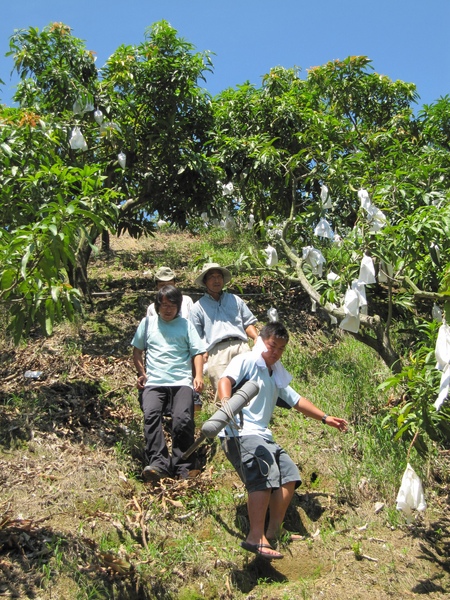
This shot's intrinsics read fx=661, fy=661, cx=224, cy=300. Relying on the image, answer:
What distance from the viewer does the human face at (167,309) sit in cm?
441

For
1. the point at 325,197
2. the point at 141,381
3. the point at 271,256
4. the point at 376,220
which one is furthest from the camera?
the point at 271,256

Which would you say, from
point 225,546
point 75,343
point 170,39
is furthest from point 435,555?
point 170,39

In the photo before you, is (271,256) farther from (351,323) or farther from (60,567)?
(60,567)

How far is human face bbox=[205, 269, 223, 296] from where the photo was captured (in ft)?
15.4

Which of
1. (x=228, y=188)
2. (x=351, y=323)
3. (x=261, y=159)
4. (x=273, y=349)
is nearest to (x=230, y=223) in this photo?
(x=228, y=188)

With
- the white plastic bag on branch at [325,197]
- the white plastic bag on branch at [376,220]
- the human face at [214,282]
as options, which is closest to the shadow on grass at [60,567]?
the human face at [214,282]

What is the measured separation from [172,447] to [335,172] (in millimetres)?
2907

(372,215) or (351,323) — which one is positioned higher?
(372,215)

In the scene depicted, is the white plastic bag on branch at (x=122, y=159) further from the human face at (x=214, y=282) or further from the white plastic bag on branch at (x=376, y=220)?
the white plastic bag on branch at (x=376, y=220)

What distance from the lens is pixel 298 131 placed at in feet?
23.3

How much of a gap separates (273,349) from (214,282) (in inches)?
41.0

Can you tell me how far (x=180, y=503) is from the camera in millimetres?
3945

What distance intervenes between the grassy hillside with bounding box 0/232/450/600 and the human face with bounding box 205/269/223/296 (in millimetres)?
946

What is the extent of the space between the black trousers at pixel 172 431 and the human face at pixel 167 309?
1.65 ft
